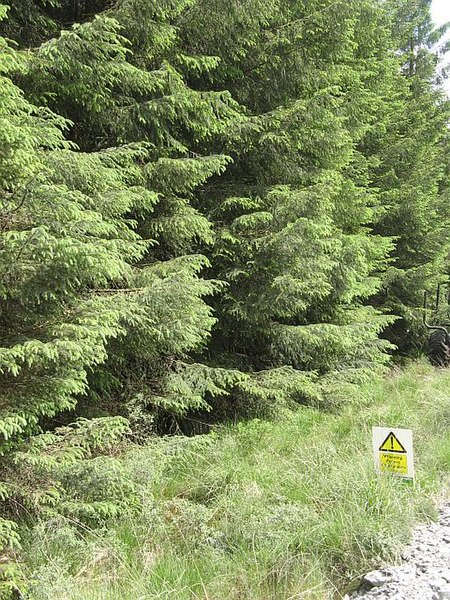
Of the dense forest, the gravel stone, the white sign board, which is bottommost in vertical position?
the gravel stone

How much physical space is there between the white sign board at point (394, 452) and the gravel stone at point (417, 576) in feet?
1.75

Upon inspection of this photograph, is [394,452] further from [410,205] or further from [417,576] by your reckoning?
[410,205]

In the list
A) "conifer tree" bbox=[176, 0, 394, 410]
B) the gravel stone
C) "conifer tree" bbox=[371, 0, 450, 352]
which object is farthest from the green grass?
"conifer tree" bbox=[371, 0, 450, 352]

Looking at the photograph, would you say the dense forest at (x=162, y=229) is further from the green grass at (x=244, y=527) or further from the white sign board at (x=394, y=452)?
the white sign board at (x=394, y=452)

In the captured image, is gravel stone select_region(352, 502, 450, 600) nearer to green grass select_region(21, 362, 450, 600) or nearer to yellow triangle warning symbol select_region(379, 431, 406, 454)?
green grass select_region(21, 362, 450, 600)

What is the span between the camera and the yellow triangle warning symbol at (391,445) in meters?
3.58

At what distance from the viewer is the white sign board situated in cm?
356

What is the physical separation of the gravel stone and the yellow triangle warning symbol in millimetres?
625

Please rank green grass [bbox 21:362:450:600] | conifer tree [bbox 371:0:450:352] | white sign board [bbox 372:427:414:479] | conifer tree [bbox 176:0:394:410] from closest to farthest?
green grass [bbox 21:362:450:600]
white sign board [bbox 372:427:414:479]
conifer tree [bbox 176:0:394:410]
conifer tree [bbox 371:0:450:352]

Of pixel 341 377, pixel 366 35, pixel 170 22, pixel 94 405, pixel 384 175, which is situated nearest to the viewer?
pixel 94 405

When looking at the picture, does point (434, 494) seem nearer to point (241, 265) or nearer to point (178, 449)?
point (178, 449)

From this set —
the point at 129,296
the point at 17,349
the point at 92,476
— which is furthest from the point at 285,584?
the point at 129,296

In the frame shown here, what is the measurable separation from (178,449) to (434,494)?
2.07 m

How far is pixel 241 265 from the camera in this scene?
19.2ft
